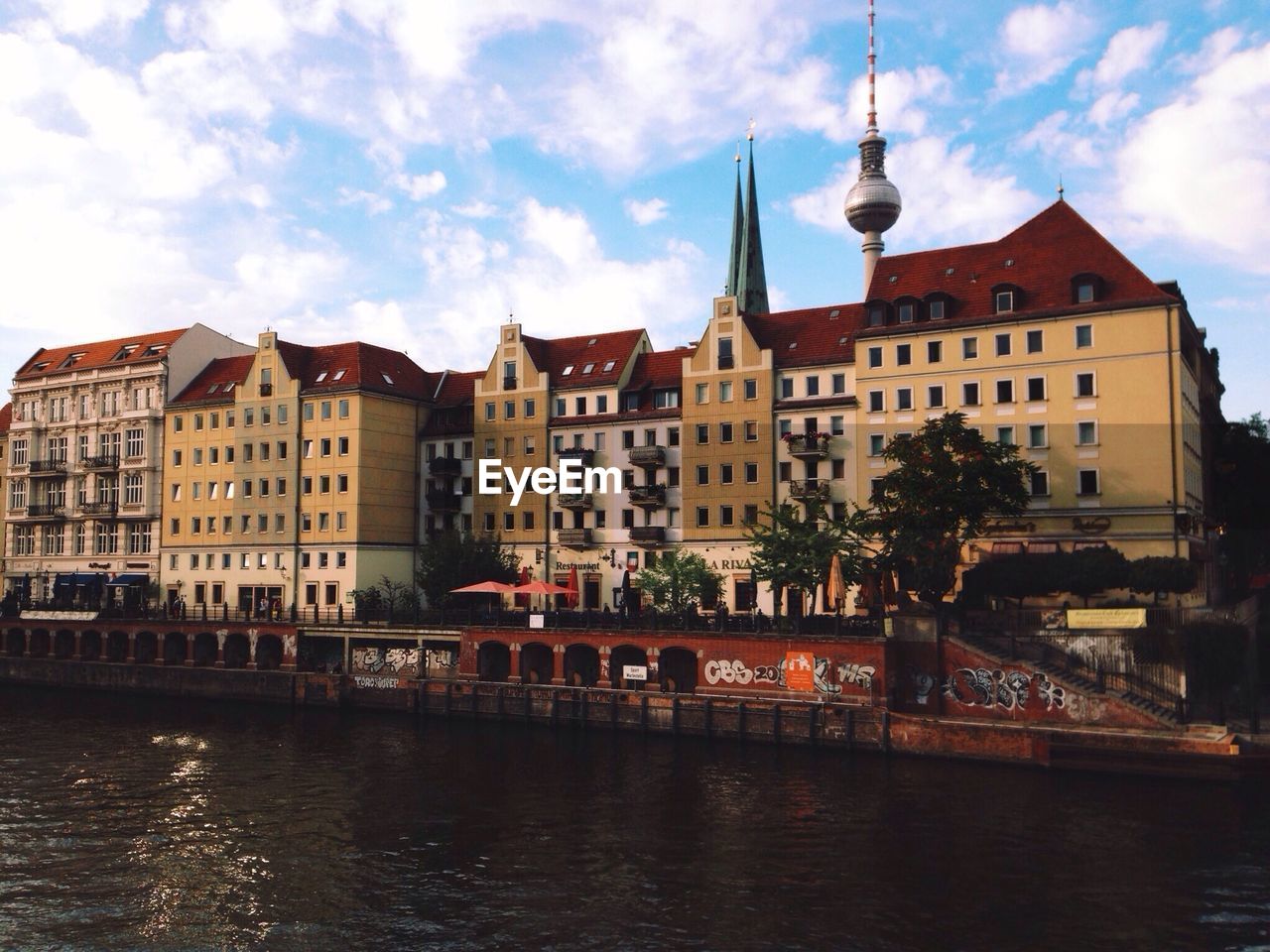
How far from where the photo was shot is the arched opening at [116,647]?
298ft

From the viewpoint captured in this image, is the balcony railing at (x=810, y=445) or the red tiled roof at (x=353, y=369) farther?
the red tiled roof at (x=353, y=369)

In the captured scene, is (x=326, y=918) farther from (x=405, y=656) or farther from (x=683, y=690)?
(x=405, y=656)

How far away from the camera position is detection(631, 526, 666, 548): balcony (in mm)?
80688

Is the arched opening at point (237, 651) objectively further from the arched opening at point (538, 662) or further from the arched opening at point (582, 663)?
the arched opening at point (582, 663)

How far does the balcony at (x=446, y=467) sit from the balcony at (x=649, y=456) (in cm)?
1724

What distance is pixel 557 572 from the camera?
280ft

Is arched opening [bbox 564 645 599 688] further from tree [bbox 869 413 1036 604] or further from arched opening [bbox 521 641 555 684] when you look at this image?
tree [bbox 869 413 1036 604]

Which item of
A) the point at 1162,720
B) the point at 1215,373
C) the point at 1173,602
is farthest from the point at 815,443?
the point at 1215,373

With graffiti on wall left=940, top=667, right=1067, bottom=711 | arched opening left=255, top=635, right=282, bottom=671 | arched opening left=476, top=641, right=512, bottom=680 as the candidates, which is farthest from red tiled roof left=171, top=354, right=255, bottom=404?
graffiti on wall left=940, top=667, right=1067, bottom=711

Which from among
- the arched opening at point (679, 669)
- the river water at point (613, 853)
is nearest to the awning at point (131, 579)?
the river water at point (613, 853)

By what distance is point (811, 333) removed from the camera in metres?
79.8

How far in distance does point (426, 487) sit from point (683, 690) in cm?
3611

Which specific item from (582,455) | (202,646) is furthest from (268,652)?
(582,455)

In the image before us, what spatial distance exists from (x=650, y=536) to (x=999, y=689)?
32.1 m
